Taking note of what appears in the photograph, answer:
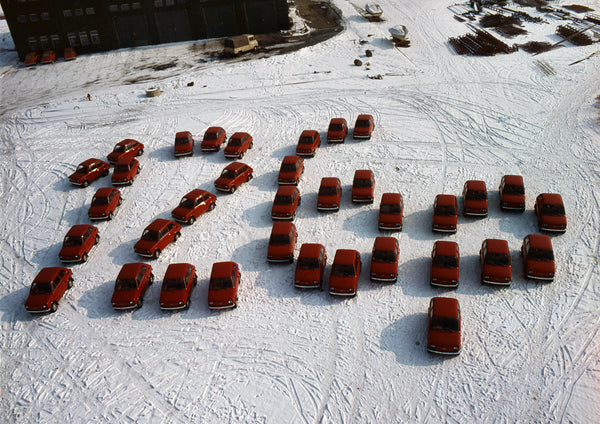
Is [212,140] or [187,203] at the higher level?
[212,140]

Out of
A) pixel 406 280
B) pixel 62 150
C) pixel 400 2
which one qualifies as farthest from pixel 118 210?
pixel 400 2

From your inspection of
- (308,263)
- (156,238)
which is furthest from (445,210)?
(156,238)

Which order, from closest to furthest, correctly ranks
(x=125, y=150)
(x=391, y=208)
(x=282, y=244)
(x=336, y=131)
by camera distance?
(x=282, y=244)
(x=391, y=208)
(x=336, y=131)
(x=125, y=150)

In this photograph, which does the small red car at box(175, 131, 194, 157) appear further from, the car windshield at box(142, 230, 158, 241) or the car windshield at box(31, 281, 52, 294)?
the car windshield at box(31, 281, 52, 294)

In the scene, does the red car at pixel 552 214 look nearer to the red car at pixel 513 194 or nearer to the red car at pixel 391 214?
the red car at pixel 513 194

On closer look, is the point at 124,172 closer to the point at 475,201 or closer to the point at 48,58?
the point at 475,201

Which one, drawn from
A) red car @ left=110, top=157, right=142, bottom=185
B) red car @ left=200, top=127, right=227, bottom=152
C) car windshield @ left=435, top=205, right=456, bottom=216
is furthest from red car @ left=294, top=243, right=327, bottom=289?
red car @ left=110, top=157, right=142, bottom=185
